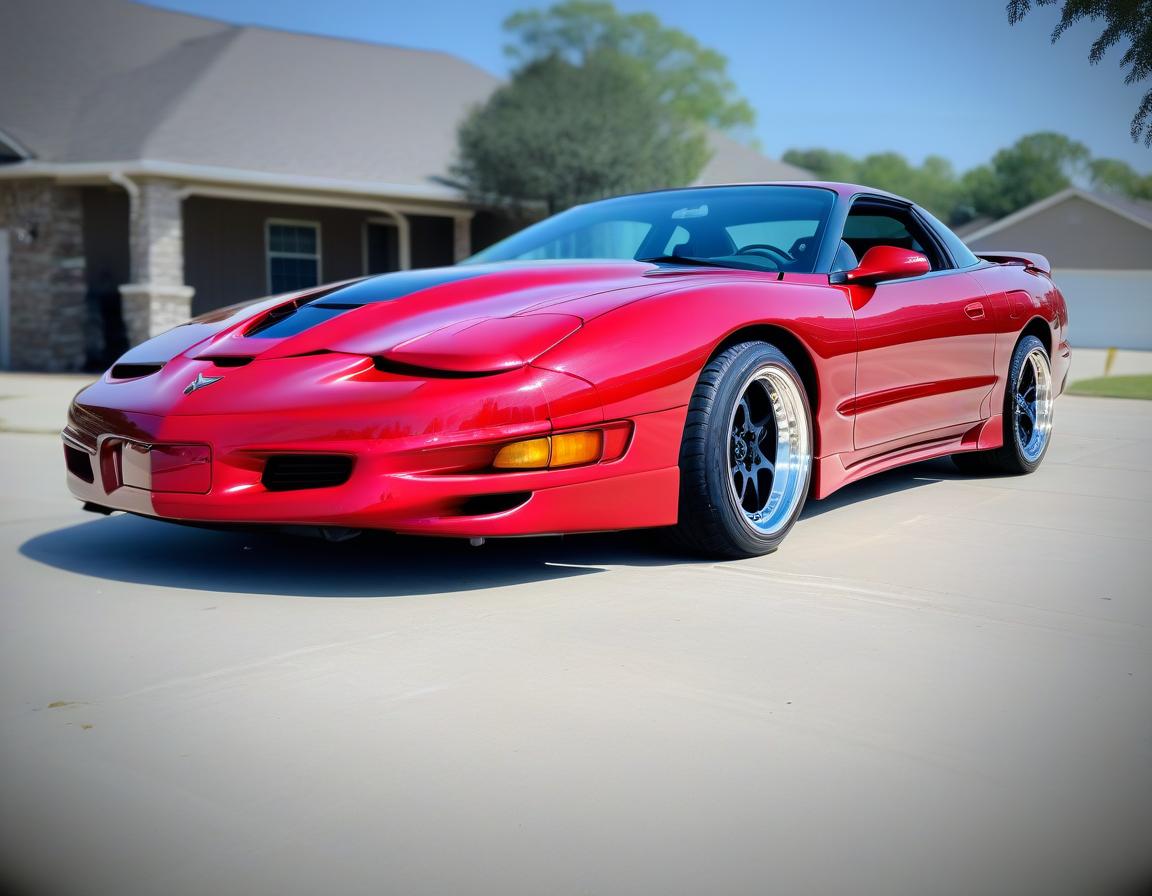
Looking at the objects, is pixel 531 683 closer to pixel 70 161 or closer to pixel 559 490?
pixel 559 490

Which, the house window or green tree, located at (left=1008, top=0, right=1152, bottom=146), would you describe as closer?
green tree, located at (left=1008, top=0, right=1152, bottom=146)

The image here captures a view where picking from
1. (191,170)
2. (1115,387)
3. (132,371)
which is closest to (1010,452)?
(132,371)

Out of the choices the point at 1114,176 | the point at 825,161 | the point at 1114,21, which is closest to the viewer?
the point at 1114,21

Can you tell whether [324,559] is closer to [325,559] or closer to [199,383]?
[325,559]

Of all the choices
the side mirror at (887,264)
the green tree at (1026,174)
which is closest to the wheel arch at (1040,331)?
the side mirror at (887,264)

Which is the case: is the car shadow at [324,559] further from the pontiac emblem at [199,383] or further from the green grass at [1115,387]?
the green grass at [1115,387]

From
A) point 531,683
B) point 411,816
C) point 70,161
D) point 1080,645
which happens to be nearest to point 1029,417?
point 1080,645

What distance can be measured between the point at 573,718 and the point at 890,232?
3670 mm

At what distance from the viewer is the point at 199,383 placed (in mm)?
3695

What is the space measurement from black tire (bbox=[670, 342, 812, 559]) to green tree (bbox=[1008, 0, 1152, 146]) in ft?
17.0

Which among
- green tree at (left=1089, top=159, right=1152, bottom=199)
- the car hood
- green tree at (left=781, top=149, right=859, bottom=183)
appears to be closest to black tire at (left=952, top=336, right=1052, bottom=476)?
the car hood

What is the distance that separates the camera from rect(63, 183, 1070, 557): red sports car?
11.2 ft

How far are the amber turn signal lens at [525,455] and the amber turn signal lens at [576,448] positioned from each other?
0.02 metres

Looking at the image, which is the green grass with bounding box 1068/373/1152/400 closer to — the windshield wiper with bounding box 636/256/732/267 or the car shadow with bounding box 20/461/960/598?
the windshield wiper with bounding box 636/256/732/267
